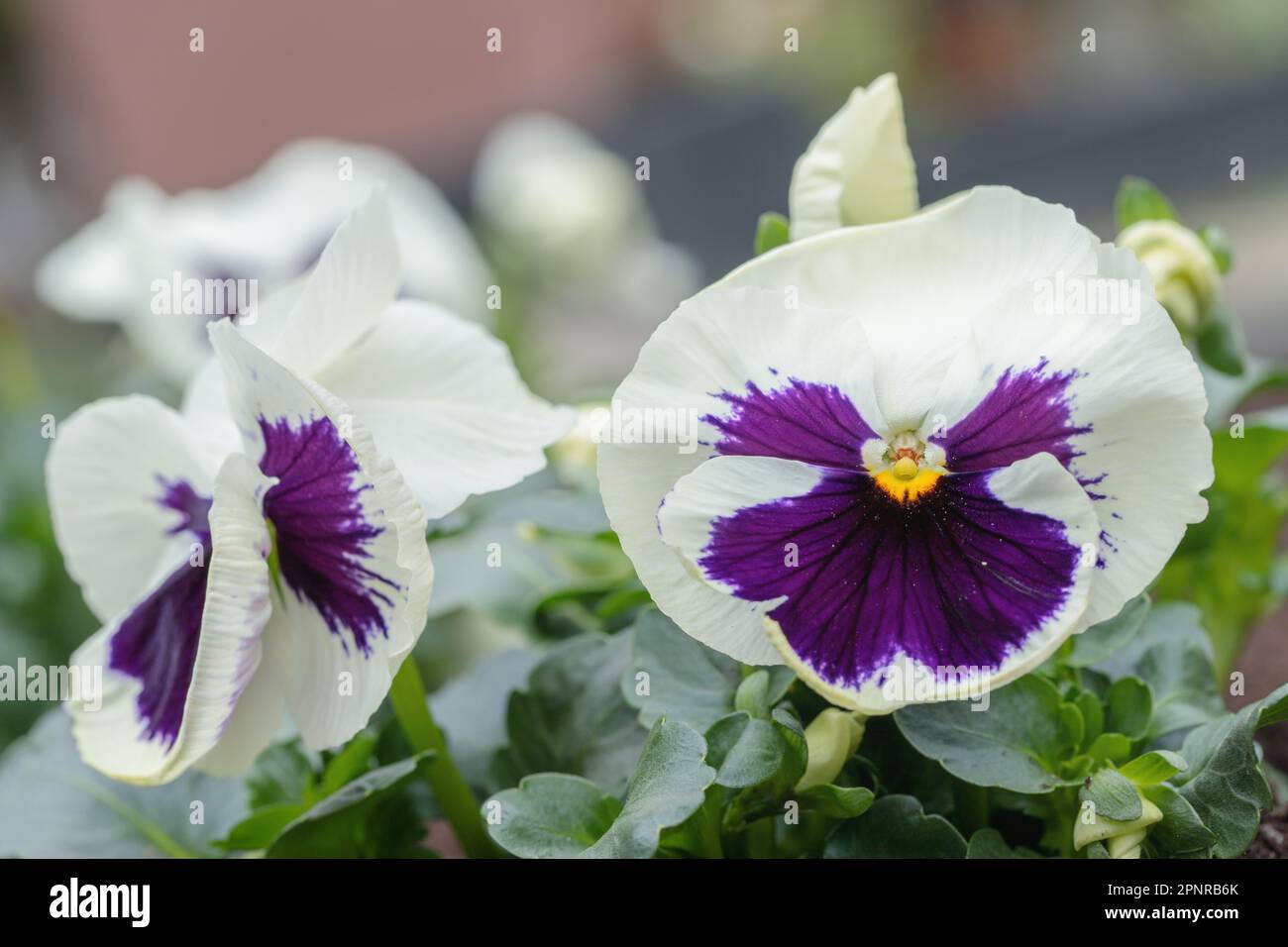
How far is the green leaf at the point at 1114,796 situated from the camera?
0.41m

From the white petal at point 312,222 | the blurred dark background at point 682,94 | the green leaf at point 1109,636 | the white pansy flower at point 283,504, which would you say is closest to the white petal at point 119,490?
the white pansy flower at point 283,504

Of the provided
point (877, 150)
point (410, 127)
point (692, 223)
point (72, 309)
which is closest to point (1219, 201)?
point (692, 223)

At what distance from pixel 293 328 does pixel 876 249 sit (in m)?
0.19

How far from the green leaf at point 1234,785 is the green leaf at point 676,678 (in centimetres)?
15

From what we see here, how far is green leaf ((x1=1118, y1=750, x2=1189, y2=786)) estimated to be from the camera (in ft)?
1.39

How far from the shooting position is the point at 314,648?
470 mm

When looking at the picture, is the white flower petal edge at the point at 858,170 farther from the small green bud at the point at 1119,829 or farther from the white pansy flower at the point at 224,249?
the white pansy flower at the point at 224,249

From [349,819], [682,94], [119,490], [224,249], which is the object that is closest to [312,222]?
[224,249]

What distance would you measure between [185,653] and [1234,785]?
13.4 inches

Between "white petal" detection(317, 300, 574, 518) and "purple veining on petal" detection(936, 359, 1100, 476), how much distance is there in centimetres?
14

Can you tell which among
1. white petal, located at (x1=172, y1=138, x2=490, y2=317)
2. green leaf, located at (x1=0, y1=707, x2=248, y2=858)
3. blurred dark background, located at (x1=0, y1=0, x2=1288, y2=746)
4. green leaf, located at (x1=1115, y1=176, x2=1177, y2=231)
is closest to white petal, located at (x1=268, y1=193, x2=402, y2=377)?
green leaf, located at (x1=0, y1=707, x2=248, y2=858)

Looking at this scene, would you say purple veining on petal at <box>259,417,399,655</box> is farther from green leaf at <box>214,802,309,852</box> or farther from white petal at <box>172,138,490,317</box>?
white petal at <box>172,138,490,317</box>

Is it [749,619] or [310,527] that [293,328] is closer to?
[310,527]

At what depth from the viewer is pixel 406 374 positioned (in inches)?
20.3
